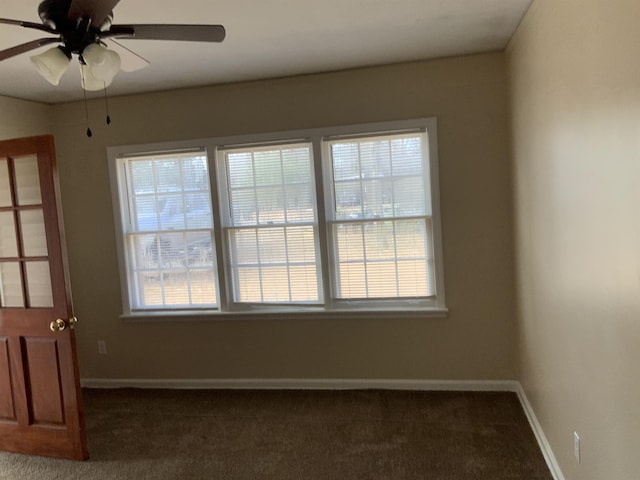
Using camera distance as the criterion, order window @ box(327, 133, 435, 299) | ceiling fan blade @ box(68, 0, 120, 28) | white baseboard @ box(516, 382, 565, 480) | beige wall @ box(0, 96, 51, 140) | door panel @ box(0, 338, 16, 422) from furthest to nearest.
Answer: beige wall @ box(0, 96, 51, 140) < window @ box(327, 133, 435, 299) < door panel @ box(0, 338, 16, 422) < white baseboard @ box(516, 382, 565, 480) < ceiling fan blade @ box(68, 0, 120, 28)

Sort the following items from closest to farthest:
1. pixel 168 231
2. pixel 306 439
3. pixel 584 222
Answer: pixel 584 222
pixel 306 439
pixel 168 231

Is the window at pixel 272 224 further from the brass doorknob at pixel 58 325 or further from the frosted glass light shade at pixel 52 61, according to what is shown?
the frosted glass light shade at pixel 52 61

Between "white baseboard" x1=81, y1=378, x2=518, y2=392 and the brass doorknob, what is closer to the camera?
the brass doorknob

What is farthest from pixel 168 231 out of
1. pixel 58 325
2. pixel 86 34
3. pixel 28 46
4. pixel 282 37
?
pixel 86 34

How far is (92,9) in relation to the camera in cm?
154

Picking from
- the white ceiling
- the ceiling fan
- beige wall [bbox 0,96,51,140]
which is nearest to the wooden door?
the white ceiling

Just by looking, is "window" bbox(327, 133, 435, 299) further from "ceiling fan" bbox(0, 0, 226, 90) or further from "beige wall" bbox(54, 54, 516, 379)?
"ceiling fan" bbox(0, 0, 226, 90)

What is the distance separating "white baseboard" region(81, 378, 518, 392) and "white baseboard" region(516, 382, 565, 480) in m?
0.21

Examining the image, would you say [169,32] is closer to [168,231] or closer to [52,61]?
[52,61]

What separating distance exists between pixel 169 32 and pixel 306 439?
2439 millimetres

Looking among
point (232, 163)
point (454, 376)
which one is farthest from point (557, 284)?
point (232, 163)

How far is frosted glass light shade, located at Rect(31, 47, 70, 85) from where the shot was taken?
1693mm

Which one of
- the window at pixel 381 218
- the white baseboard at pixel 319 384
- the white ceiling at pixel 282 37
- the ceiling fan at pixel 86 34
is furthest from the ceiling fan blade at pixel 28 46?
the white baseboard at pixel 319 384

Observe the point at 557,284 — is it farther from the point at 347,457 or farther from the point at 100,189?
the point at 100,189
